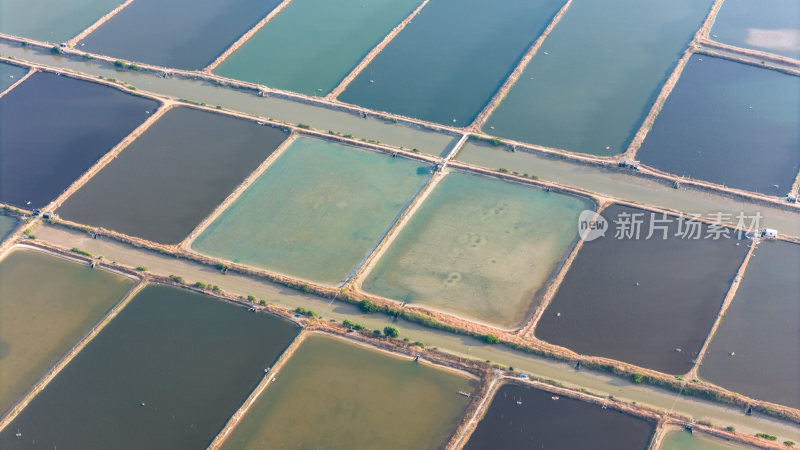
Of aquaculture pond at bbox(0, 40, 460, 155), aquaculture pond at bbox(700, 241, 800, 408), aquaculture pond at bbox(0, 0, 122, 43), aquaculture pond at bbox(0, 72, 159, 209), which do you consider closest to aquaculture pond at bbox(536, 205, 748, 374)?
aquaculture pond at bbox(700, 241, 800, 408)

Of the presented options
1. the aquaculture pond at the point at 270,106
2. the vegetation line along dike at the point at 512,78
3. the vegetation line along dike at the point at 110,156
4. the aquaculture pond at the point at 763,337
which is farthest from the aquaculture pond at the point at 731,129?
the vegetation line along dike at the point at 110,156

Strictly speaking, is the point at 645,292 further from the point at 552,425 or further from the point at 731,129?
the point at 731,129

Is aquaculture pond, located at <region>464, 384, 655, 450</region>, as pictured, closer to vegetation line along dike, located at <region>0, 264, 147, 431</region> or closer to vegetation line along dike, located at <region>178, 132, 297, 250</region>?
vegetation line along dike, located at <region>0, 264, 147, 431</region>

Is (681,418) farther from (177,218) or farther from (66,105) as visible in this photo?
→ (66,105)

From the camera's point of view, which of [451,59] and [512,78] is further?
[451,59]

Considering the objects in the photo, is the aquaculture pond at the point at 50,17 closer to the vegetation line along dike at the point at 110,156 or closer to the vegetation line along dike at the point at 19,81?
the vegetation line along dike at the point at 19,81

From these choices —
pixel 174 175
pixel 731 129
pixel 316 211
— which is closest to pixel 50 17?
pixel 174 175

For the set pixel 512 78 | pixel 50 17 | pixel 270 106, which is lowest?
pixel 270 106
